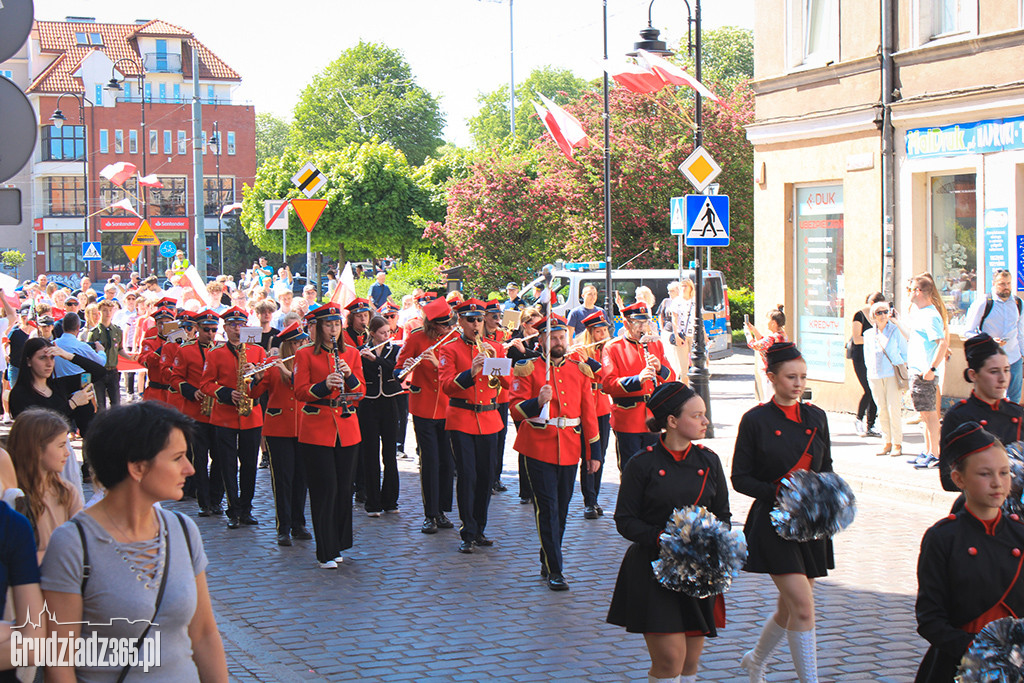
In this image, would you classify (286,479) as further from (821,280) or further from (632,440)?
(821,280)

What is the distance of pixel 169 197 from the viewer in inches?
3241

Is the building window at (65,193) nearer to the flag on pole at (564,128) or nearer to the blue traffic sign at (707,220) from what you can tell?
the flag on pole at (564,128)

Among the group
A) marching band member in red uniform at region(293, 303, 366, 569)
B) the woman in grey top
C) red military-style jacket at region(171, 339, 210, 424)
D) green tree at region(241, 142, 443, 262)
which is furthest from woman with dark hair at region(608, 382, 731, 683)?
green tree at region(241, 142, 443, 262)

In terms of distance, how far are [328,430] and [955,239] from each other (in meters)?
10.4

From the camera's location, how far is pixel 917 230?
16.5 m

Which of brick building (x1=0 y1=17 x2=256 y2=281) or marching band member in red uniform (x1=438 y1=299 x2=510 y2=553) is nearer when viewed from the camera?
marching band member in red uniform (x1=438 y1=299 x2=510 y2=553)

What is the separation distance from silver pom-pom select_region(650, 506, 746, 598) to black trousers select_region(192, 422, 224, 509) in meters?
7.20

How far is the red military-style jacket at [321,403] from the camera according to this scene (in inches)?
374

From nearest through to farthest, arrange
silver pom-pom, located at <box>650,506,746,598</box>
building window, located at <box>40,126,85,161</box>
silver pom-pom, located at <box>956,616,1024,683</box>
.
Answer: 1. silver pom-pom, located at <box>956,616,1024,683</box>
2. silver pom-pom, located at <box>650,506,746,598</box>
3. building window, located at <box>40,126,85,161</box>

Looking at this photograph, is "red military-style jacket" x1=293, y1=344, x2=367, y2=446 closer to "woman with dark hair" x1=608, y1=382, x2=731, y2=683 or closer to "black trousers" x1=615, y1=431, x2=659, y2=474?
"black trousers" x1=615, y1=431, x2=659, y2=474

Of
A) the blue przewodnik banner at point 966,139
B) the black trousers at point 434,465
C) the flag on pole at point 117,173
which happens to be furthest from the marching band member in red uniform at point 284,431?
the flag on pole at point 117,173

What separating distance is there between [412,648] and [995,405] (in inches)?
145

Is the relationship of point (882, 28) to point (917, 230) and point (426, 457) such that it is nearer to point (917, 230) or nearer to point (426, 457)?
point (917, 230)

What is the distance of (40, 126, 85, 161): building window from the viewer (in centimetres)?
7931
